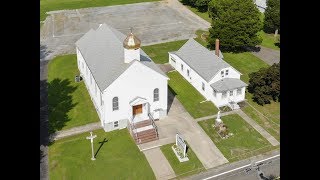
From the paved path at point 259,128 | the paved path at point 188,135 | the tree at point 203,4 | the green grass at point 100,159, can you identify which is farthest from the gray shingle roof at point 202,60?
the tree at point 203,4

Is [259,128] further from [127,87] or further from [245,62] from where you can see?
[245,62]

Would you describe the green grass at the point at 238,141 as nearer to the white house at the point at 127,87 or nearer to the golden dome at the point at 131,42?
the white house at the point at 127,87

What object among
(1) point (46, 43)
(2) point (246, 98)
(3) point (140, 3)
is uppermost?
(3) point (140, 3)

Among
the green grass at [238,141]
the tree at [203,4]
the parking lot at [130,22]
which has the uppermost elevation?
the tree at [203,4]
